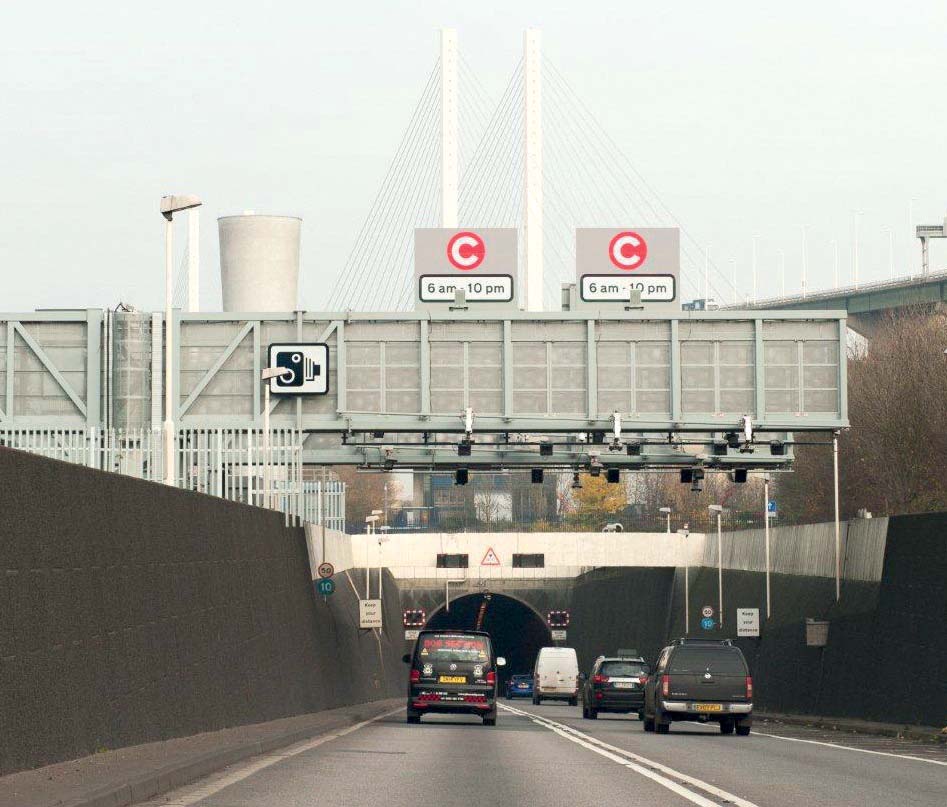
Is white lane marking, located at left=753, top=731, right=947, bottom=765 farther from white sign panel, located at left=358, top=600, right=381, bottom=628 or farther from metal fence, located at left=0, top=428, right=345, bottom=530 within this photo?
white sign panel, located at left=358, top=600, right=381, bottom=628

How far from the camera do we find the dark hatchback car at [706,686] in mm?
28453

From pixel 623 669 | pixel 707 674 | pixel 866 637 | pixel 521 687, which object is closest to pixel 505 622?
pixel 521 687

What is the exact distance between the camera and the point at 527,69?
53.4 m

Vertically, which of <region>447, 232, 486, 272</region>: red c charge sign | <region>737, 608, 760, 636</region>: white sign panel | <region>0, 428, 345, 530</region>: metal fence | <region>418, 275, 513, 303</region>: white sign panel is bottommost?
<region>737, 608, 760, 636</region>: white sign panel

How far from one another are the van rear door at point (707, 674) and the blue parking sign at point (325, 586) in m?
13.0

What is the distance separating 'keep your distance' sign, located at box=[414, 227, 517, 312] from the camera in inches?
1785

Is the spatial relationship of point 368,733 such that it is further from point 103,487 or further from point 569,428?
point 569,428

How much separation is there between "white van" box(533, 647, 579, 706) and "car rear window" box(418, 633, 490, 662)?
31882 millimetres

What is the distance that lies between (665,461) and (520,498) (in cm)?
11732

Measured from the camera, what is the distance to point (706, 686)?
93.7 ft

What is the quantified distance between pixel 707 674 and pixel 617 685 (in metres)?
13.1

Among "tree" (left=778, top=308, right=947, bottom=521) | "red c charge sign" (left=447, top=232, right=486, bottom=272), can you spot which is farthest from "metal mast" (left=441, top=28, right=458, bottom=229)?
"tree" (left=778, top=308, right=947, bottom=521)

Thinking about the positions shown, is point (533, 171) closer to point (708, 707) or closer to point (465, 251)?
point (465, 251)

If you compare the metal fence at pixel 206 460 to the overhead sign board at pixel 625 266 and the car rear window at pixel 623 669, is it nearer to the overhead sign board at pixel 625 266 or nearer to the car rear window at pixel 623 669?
the car rear window at pixel 623 669
